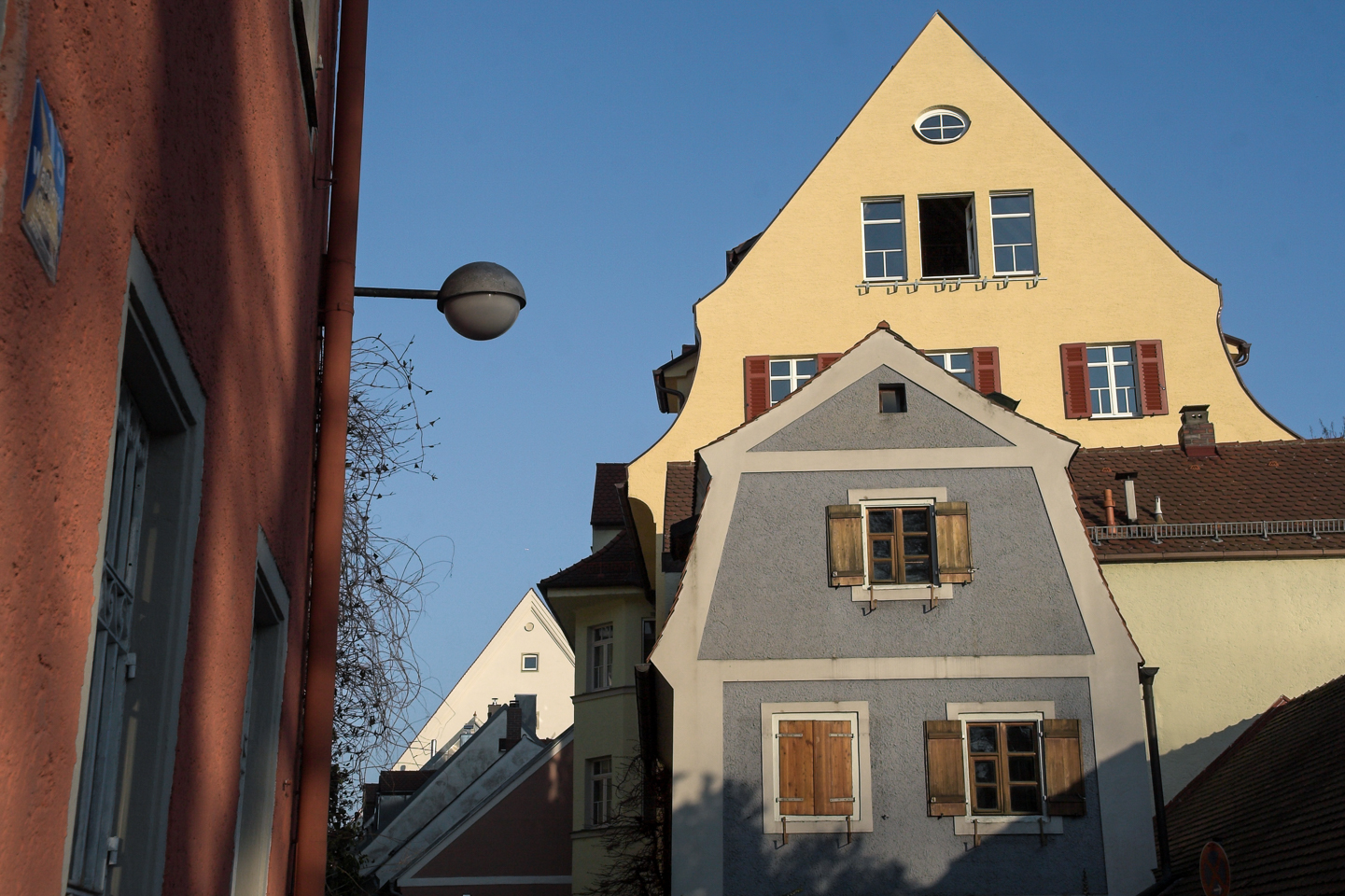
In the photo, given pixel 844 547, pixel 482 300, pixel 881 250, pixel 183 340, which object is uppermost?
pixel 881 250

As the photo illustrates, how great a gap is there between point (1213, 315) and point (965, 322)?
442 centimetres

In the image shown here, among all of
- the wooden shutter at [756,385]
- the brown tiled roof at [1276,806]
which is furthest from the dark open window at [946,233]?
the brown tiled roof at [1276,806]

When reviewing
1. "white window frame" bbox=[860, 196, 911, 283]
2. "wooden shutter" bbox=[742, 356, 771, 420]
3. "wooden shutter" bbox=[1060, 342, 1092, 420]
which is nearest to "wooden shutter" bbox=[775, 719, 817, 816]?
"wooden shutter" bbox=[742, 356, 771, 420]

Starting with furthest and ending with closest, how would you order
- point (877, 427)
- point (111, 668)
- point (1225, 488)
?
point (1225, 488), point (877, 427), point (111, 668)

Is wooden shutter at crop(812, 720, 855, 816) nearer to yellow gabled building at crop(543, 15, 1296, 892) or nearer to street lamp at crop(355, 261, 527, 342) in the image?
yellow gabled building at crop(543, 15, 1296, 892)

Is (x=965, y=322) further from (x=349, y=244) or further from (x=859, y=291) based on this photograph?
(x=349, y=244)

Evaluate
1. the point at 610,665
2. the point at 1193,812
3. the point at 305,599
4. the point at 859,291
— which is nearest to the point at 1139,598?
the point at 1193,812

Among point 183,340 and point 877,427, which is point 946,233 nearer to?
point 877,427

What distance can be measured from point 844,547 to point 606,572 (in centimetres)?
1096

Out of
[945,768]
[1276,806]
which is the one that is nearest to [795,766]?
[945,768]

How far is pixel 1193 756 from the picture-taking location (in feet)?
66.3

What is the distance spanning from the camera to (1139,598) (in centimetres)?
2088

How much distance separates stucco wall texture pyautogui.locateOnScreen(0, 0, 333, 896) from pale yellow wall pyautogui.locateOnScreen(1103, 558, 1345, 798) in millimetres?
16109

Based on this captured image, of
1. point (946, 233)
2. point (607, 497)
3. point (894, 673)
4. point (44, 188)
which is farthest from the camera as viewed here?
point (607, 497)
